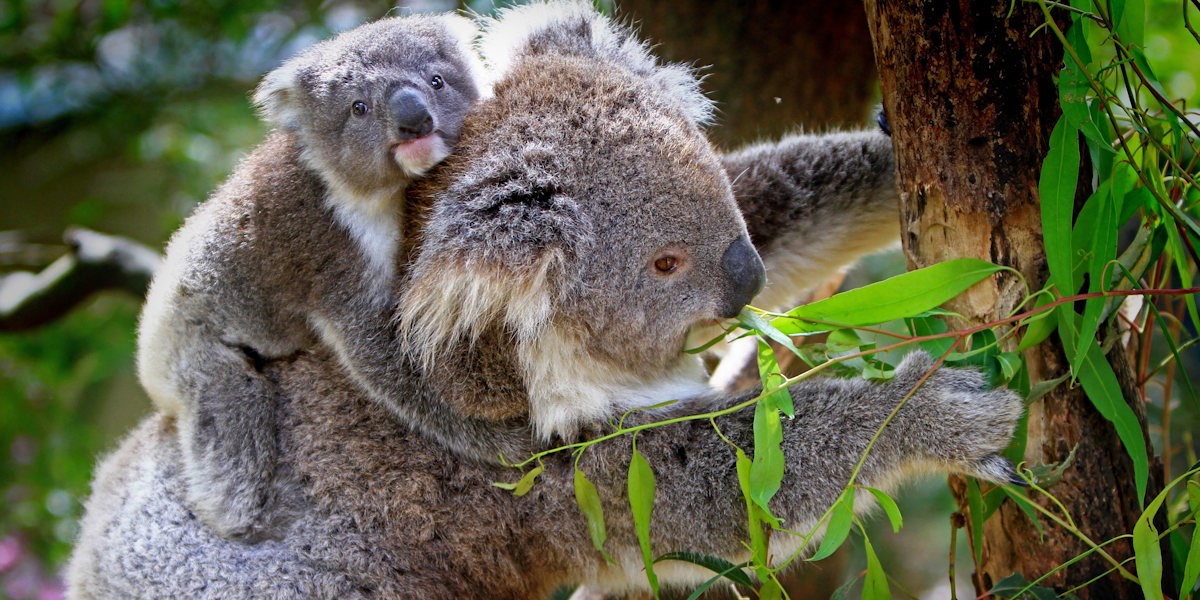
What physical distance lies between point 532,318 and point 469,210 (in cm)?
28

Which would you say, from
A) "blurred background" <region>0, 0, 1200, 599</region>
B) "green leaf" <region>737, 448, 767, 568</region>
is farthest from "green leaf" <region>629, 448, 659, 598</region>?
Result: "blurred background" <region>0, 0, 1200, 599</region>

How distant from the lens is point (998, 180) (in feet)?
6.25

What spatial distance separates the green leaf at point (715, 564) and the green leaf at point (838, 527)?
33cm

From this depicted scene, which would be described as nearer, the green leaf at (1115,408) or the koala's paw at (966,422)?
the green leaf at (1115,408)

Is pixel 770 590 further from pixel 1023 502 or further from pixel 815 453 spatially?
pixel 1023 502

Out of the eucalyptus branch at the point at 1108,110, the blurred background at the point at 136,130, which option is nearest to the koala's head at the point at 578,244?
the eucalyptus branch at the point at 1108,110

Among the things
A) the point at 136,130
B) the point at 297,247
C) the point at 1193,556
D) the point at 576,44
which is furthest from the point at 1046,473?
the point at 136,130

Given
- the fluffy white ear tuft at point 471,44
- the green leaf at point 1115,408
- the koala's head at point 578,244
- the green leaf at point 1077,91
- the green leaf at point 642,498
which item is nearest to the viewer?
the green leaf at point 1077,91

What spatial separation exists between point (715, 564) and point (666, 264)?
705mm

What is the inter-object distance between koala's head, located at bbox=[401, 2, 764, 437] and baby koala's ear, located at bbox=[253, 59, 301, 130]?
1.79 ft

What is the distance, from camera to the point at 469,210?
6.62 ft

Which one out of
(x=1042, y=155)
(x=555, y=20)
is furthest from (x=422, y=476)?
(x=1042, y=155)

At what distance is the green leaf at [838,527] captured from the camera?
174 cm

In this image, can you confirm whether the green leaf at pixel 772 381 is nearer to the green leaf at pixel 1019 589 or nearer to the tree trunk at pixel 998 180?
the tree trunk at pixel 998 180
